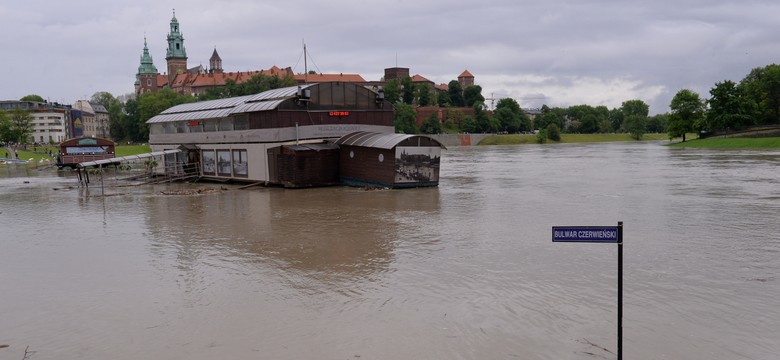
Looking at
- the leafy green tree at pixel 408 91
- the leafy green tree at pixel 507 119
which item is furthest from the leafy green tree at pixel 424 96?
the leafy green tree at pixel 507 119

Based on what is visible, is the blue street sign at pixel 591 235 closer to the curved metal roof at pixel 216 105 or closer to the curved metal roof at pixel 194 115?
the curved metal roof at pixel 194 115

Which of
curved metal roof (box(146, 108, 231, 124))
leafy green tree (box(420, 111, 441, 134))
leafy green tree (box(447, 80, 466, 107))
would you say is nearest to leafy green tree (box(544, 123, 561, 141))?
leafy green tree (box(420, 111, 441, 134))

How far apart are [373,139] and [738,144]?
7220 cm

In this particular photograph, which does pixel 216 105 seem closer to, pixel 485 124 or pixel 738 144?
pixel 738 144

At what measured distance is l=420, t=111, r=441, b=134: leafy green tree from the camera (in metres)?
159

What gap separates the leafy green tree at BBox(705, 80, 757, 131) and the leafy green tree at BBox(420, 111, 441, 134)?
243 feet

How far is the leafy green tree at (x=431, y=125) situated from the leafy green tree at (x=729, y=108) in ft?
243

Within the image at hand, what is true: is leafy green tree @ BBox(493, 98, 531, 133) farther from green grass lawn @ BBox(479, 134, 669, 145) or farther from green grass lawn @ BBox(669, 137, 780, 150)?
green grass lawn @ BBox(669, 137, 780, 150)

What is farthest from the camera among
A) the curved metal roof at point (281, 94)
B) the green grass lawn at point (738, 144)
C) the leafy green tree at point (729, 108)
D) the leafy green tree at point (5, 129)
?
the leafy green tree at point (5, 129)

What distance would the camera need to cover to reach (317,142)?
121 ft

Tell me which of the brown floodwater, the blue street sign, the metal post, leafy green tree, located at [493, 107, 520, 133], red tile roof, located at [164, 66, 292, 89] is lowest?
the brown floodwater

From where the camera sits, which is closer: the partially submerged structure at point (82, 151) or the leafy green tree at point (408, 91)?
the partially submerged structure at point (82, 151)

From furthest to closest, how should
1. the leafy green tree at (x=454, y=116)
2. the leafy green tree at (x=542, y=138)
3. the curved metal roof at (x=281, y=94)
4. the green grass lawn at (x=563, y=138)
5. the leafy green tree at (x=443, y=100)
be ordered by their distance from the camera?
the leafy green tree at (x=443, y=100)
the leafy green tree at (x=454, y=116)
the green grass lawn at (x=563, y=138)
the leafy green tree at (x=542, y=138)
the curved metal roof at (x=281, y=94)

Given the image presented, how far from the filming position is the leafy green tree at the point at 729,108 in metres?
93.9
